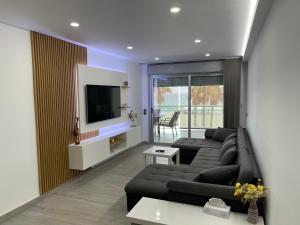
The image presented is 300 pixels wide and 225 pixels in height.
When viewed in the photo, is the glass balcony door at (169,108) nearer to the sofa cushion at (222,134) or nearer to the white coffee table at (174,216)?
the sofa cushion at (222,134)

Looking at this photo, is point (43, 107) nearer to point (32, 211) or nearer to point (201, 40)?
point (32, 211)

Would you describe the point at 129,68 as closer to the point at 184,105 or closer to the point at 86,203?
the point at 184,105

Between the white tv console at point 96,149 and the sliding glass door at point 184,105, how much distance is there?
→ 1.76 m

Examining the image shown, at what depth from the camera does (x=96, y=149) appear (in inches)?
170

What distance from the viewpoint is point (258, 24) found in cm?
264

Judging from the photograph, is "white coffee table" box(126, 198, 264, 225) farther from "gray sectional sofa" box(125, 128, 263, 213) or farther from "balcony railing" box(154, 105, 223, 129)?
"balcony railing" box(154, 105, 223, 129)

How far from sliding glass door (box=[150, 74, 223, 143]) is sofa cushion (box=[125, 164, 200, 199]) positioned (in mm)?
3440

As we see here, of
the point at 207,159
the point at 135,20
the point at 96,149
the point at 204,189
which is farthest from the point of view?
the point at 96,149

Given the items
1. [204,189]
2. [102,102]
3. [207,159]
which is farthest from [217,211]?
[102,102]

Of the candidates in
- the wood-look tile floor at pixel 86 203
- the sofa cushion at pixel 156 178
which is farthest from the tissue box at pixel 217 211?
the wood-look tile floor at pixel 86 203

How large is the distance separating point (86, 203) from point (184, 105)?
171 inches

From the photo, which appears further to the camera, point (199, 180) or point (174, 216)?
point (199, 180)

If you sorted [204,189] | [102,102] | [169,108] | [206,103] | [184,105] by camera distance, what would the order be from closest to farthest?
[204,189], [102,102], [206,103], [184,105], [169,108]

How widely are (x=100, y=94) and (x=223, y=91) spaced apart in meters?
3.34
